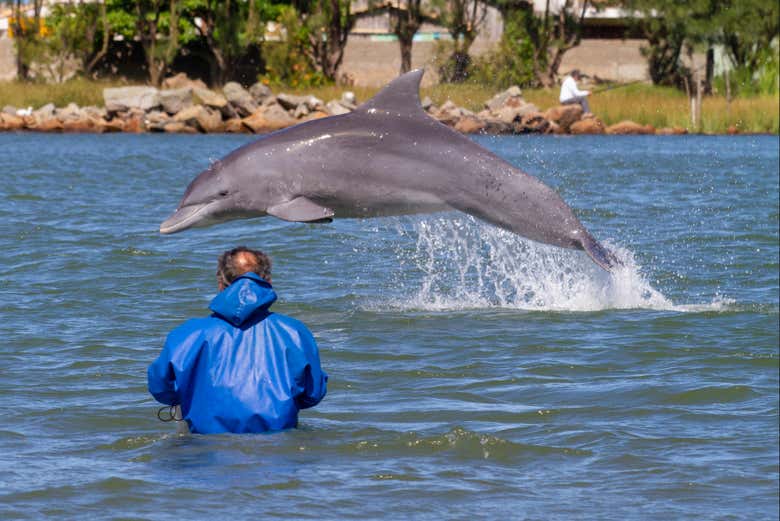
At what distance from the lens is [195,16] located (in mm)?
57781

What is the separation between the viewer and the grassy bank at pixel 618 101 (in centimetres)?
4388

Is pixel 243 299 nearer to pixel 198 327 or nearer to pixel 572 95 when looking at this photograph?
A: pixel 198 327

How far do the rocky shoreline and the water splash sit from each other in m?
26.6

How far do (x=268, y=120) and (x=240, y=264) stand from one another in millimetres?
37098

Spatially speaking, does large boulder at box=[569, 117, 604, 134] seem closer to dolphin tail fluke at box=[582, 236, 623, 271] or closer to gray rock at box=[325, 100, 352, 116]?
gray rock at box=[325, 100, 352, 116]

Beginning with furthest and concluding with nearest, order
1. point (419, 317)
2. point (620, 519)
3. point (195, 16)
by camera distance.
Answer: point (195, 16) → point (419, 317) → point (620, 519)

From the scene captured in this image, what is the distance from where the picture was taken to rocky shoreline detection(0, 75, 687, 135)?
1694 inches

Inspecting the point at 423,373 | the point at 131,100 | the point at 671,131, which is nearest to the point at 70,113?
the point at 131,100

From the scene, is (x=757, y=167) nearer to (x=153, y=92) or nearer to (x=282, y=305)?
(x=282, y=305)

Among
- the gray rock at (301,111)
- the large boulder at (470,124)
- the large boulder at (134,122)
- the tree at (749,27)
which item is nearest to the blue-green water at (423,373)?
the large boulder at (470,124)

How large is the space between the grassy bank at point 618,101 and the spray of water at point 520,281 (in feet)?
80.2

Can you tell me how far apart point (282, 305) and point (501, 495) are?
5.82 m

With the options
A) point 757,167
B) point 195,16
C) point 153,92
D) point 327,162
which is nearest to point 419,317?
point 327,162

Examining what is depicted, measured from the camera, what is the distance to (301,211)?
9.35 meters
